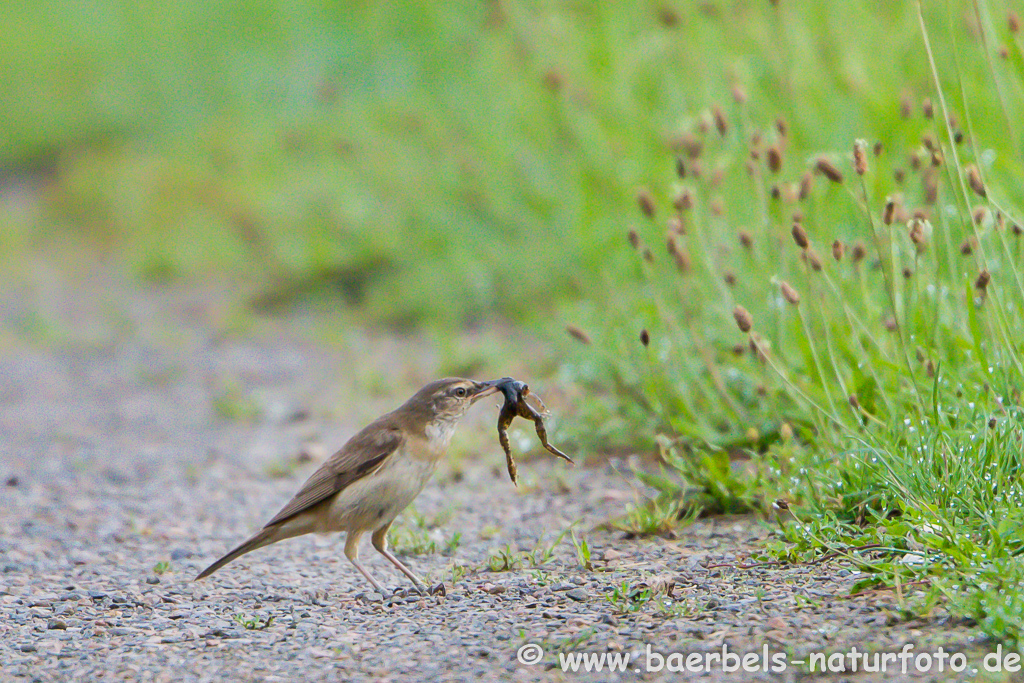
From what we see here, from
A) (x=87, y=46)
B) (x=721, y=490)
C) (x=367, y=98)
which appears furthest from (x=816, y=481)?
(x=87, y=46)

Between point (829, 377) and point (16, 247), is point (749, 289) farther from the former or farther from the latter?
point (16, 247)

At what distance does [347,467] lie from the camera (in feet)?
14.6

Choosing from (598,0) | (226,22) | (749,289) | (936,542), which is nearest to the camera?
(936,542)

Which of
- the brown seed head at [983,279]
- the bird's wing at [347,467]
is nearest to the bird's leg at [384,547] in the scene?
the bird's wing at [347,467]

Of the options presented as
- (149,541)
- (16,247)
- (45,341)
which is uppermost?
(16,247)

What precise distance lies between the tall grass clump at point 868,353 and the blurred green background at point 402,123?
51 cm

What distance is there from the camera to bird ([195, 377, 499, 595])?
436 centimetres

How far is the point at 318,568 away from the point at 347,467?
63 centimetres

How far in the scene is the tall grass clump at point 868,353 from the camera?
12.0 ft

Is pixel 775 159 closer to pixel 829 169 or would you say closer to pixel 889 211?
pixel 829 169

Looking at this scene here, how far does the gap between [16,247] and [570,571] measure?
1176 cm

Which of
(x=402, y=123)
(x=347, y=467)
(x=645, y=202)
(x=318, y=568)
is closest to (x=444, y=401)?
(x=347, y=467)

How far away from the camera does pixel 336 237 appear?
11.0m

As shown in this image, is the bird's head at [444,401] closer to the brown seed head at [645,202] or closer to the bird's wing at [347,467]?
the bird's wing at [347,467]
